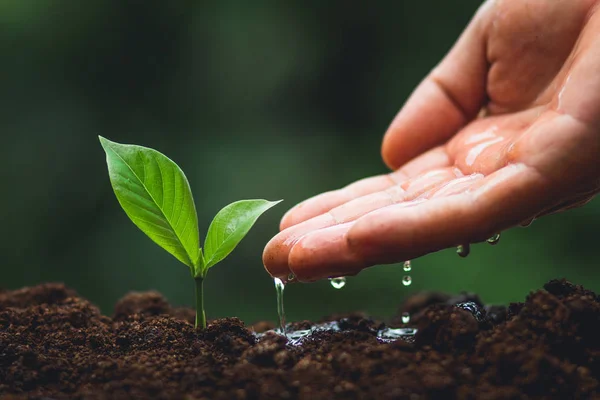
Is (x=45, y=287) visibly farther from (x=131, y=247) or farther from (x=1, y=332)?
(x=131, y=247)

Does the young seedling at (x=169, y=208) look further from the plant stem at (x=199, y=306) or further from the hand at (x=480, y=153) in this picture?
the hand at (x=480, y=153)

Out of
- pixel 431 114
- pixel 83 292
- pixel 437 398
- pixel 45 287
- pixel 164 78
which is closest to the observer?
pixel 437 398

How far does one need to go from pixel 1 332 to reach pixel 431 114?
132cm

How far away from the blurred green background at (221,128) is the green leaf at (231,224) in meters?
1.77

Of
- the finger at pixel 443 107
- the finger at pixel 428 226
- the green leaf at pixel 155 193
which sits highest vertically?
the finger at pixel 443 107

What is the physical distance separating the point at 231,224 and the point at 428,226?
44cm

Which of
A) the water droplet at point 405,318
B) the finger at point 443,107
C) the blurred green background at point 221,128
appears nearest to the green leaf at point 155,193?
the water droplet at point 405,318

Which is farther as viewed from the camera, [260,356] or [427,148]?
[427,148]

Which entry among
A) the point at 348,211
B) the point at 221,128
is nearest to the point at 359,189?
the point at 348,211

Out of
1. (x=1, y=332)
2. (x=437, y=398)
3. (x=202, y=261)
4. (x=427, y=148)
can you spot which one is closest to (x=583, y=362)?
(x=437, y=398)

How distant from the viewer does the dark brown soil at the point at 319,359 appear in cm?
87

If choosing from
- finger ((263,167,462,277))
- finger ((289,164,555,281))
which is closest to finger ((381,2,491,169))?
finger ((263,167,462,277))

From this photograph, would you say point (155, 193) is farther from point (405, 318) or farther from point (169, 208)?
point (405, 318)

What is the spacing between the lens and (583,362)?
98cm
